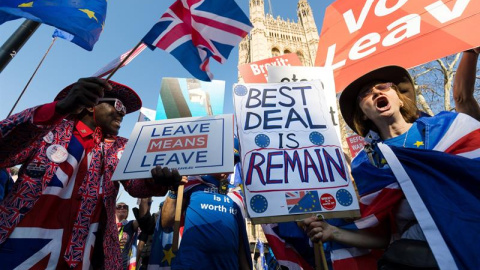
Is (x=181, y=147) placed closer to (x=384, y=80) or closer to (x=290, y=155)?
(x=290, y=155)

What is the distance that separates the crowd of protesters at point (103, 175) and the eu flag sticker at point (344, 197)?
0.36ft

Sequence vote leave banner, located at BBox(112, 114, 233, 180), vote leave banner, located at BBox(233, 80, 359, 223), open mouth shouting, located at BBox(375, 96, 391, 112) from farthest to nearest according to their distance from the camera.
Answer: open mouth shouting, located at BBox(375, 96, 391, 112)
vote leave banner, located at BBox(112, 114, 233, 180)
vote leave banner, located at BBox(233, 80, 359, 223)

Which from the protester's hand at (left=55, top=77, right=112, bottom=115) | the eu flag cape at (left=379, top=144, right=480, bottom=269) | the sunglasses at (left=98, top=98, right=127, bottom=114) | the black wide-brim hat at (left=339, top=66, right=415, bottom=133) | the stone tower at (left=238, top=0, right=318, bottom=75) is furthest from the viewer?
the stone tower at (left=238, top=0, right=318, bottom=75)

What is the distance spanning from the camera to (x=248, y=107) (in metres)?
2.10

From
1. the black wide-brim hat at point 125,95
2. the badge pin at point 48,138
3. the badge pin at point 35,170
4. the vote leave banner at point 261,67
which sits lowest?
the badge pin at point 35,170

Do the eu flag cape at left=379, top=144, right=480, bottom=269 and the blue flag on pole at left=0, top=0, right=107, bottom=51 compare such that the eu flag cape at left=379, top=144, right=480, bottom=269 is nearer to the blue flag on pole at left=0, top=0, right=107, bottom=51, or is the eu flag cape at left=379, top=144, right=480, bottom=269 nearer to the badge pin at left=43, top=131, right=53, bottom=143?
the badge pin at left=43, top=131, right=53, bottom=143

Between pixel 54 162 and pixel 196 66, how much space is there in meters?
1.47

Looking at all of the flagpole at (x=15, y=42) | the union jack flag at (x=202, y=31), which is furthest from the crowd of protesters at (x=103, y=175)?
the flagpole at (x=15, y=42)

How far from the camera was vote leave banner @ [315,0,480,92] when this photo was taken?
225 centimetres

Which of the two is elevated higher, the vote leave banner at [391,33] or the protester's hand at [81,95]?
the vote leave banner at [391,33]

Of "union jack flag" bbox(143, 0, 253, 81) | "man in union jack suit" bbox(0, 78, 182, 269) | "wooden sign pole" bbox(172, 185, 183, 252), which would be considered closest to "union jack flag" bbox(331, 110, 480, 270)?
"wooden sign pole" bbox(172, 185, 183, 252)

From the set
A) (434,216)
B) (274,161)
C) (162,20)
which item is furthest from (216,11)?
(434,216)

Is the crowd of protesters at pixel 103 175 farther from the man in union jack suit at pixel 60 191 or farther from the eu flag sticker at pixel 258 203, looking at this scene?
the eu flag sticker at pixel 258 203

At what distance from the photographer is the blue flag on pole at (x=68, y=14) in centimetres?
182
